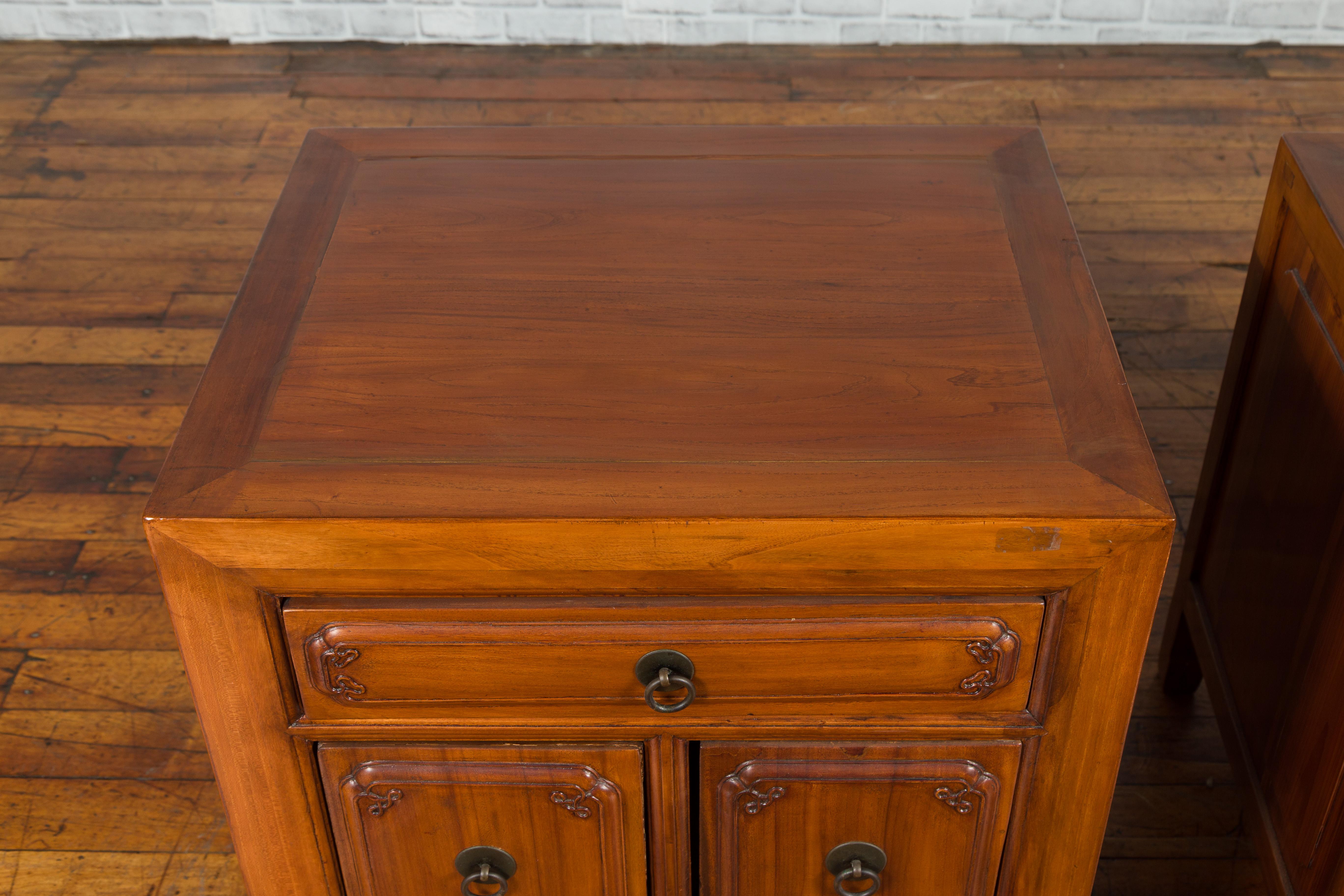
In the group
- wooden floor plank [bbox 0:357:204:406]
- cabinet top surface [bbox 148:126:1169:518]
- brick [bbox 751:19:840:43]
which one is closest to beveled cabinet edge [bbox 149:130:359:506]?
cabinet top surface [bbox 148:126:1169:518]

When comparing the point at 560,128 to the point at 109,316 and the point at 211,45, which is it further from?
the point at 211,45

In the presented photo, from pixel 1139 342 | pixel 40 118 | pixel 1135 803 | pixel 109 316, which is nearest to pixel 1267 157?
pixel 1139 342

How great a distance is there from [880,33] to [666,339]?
220 cm

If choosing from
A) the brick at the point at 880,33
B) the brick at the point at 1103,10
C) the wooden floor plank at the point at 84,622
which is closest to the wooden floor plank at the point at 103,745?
the wooden floor plank at the point at 84,622

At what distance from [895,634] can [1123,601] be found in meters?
0.16

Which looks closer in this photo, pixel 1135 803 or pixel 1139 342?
pixel 1135 803

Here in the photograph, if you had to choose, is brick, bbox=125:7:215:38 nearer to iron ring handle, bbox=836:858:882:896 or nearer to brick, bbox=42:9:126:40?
brick, bbox=42:9:126:40

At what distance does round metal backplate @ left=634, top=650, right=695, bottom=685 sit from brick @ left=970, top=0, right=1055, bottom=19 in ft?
7.98

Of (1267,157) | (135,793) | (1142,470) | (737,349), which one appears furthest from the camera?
(1267,157)

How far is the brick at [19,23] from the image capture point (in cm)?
301

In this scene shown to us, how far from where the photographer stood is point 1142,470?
2.95ft

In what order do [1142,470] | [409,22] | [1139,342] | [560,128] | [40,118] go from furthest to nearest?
[409,22], [40,118], [1139,342], [560,128], [1142,470]

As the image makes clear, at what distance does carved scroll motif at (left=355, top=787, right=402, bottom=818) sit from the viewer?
101 cm

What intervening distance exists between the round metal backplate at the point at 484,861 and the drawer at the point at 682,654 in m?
0.14
